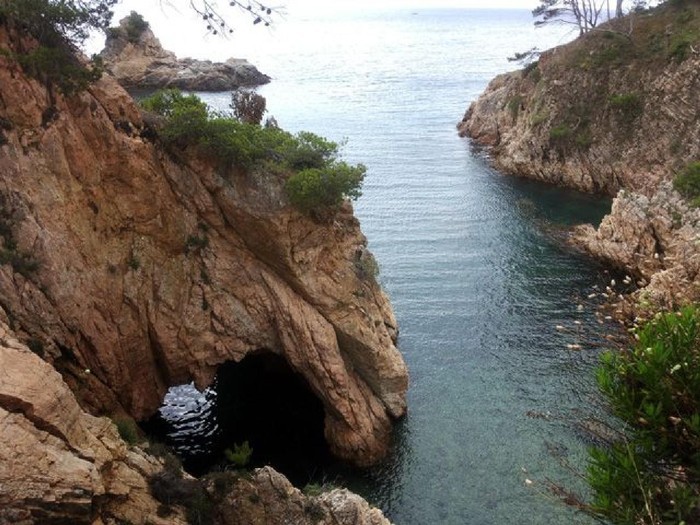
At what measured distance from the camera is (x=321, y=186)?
24.4 m

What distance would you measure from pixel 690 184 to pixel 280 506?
33.4m

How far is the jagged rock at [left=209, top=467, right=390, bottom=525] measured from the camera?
17.9m

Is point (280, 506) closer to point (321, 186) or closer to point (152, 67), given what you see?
point (321, 186)

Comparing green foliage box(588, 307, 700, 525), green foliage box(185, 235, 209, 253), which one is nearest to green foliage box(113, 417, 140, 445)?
green foliage box(185, 235, 209, 253)

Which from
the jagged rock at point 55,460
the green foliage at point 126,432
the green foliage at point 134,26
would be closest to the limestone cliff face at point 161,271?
the green foliage at point 126,432

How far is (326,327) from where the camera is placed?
25812mm

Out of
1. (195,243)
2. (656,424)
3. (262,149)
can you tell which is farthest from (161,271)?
(656,424)

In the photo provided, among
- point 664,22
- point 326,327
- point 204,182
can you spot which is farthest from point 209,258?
point 664,22

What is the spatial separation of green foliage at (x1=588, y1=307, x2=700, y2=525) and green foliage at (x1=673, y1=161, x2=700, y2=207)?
32.0 meters

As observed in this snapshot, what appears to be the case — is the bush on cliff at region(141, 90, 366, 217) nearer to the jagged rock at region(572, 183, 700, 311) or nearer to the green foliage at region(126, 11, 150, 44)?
the jagged rock at region(572, 183, 700, 311)

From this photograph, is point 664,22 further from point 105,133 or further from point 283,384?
point 105,133

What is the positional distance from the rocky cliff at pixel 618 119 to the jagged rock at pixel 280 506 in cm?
2737

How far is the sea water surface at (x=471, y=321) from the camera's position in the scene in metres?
23.2

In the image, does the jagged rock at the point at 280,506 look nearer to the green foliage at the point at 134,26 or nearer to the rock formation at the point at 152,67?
the rock formation at the point at 152,67
